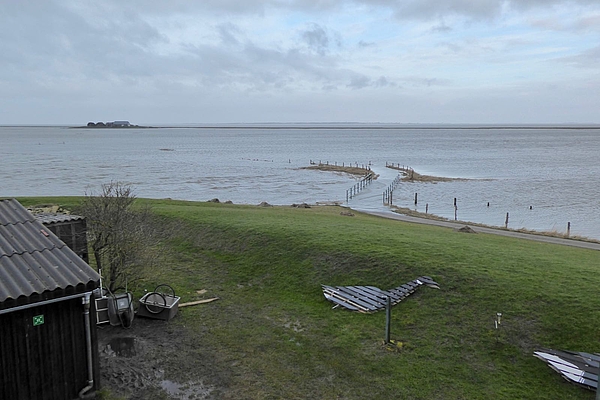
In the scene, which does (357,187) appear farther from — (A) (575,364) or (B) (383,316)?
(A) (575,364)

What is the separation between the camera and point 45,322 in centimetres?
803

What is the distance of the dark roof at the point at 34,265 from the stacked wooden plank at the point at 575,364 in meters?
9.59

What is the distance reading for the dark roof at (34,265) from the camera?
306 inches

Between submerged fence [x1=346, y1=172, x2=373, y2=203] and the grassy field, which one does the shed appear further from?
submerged fence [x1=346, y1=172, x2=373, y2=203]

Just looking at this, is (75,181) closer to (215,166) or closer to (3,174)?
(3,174)

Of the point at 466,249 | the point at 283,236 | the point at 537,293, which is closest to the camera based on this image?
the point at 537,293

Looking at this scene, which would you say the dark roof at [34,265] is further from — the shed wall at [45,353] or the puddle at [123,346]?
the puddle at [123,346]

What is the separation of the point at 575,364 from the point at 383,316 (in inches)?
180

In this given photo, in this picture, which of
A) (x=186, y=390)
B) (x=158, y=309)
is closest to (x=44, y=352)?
(x=186, y=390)

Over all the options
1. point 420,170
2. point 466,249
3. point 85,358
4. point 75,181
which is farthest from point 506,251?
point 420,170

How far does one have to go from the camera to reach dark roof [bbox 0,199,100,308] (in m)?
7.77

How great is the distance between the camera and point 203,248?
1983 cm

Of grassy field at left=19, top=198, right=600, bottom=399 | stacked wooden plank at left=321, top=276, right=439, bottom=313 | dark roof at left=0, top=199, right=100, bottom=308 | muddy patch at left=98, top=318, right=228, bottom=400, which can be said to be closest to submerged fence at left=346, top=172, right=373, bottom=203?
grassy field at left=19, top=198, right=600, bottom=399

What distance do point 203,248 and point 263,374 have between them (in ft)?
34.7
